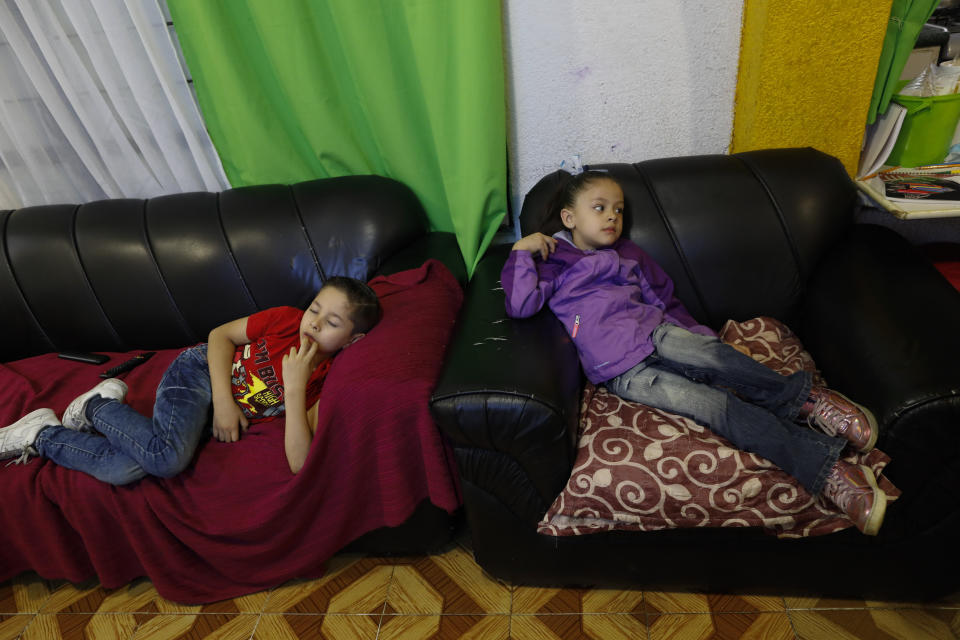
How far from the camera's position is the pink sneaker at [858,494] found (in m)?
1.05

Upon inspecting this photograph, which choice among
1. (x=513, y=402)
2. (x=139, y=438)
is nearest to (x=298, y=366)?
(x=139, y=438)

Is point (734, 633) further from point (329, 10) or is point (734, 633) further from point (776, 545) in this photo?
point (329, 10)

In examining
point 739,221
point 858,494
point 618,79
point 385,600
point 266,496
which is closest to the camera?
point 858,494

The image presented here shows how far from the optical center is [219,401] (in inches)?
59.4

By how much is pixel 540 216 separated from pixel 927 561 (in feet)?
4.09

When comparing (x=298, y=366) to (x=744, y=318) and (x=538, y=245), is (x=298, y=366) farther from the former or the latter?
(x=744, y=318)

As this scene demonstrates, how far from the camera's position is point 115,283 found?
187 centimetres

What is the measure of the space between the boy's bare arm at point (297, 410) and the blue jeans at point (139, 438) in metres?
0.27

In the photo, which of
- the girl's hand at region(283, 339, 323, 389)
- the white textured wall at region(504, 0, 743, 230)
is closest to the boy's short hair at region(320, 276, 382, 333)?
the girl's hand at region(283, 339, 323, 389)

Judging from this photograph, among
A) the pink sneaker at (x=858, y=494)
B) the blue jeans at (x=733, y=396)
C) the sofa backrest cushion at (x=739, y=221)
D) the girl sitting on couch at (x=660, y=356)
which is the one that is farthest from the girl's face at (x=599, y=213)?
the pink sneaker at (x=858, y=494)

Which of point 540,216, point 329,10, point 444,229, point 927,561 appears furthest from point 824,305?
point 329,10

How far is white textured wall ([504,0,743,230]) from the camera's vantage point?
1648 mm

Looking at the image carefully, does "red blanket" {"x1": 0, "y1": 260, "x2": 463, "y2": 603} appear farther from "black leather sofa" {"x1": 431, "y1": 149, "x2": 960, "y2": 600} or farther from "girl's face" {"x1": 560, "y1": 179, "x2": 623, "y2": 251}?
"girl's face" {"x1": 560, "y1": 179, "x2": 623, "y2": 251}

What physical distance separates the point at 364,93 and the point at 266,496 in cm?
122
